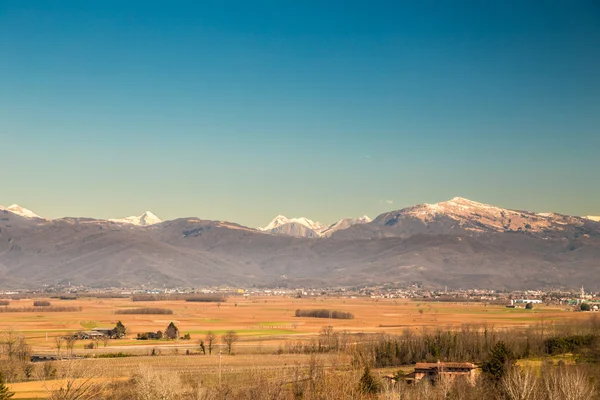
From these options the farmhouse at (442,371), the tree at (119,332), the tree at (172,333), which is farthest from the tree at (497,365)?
the tree at (119,332)

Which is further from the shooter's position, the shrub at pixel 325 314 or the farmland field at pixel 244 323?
the shrub at pixel 325 314

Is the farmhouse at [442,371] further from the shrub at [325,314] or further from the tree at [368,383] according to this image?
the shrub at [325,314]

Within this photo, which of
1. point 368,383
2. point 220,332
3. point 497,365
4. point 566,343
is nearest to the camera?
point 368,383

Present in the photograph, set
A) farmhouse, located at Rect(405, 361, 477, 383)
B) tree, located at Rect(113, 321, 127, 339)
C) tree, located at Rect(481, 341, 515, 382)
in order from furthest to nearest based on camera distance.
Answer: tree, located at Rect(113, 321, 127, 339) < farmhouse, located at Rect(405, 361, 477, 383) < tree, located at Rect(481, 341, 515, 382)

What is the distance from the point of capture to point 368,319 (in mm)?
176375

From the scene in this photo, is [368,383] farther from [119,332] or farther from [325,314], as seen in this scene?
[325,314]

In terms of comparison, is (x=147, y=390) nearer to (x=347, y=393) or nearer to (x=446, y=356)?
(x=347, y=393)

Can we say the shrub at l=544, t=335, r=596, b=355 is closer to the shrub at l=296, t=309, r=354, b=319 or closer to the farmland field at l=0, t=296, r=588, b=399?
the farmland field at l=0, t=296, r=588, b=399

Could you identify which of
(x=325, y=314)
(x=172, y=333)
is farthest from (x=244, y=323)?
(x=172, y=333)

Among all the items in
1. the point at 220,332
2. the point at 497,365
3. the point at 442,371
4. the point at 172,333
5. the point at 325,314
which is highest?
the point at 325,314

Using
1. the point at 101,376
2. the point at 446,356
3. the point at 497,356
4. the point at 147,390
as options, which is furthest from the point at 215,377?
the point at 446,356

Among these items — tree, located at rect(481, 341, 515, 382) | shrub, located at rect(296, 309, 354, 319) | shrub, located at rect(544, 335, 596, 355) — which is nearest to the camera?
tree, located at rect(481, 341, 515, 382)

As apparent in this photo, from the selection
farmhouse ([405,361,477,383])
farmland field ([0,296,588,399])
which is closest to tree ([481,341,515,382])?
farmhouse ([405,361,477,383])

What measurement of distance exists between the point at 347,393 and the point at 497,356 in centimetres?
2959
